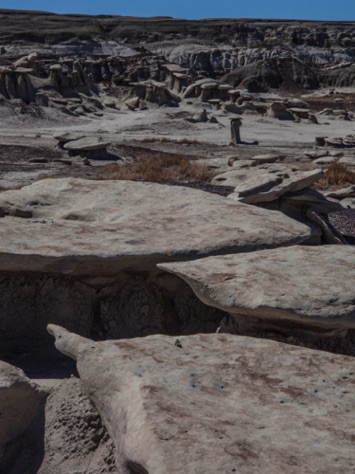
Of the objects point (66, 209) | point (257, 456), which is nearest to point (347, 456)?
point (257, 456)

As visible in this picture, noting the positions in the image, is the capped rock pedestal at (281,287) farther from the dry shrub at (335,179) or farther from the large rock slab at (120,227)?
the dry shrub at (335,179)

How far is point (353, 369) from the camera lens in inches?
147

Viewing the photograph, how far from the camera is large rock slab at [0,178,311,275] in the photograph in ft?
16.5

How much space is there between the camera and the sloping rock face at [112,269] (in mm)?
5070

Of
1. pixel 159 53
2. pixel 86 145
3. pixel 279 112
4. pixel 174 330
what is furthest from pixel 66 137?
pixel 159 53

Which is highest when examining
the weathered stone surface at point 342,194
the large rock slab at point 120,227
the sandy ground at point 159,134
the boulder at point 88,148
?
the large rock slab at point 120,227

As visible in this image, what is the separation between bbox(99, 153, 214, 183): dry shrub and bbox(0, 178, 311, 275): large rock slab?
7.87 meters

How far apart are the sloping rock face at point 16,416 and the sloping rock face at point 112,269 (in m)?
1.06

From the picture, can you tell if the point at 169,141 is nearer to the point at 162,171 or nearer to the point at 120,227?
the point at 162,171

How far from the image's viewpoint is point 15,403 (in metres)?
4.03

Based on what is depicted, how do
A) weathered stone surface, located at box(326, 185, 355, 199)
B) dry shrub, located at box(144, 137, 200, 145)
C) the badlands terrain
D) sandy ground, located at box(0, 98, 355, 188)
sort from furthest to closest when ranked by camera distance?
dry shrub, located at box(144, 137, 200, 145) < sandy ground, located at box(0, 98, 355, 188) < weathered stone surface, located at box(326, 185, 355, 199) < the badlands terrain

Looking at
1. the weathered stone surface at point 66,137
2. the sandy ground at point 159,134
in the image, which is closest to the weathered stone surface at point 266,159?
the sandy ground at point 159,134

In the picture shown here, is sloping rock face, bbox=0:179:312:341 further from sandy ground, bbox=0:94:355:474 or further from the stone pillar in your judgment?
the stone pillar

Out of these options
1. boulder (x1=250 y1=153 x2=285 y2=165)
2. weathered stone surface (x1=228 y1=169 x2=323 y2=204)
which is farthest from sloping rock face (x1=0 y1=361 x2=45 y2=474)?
boulder (x1=250 y1=153 x2=285 y2=165)
